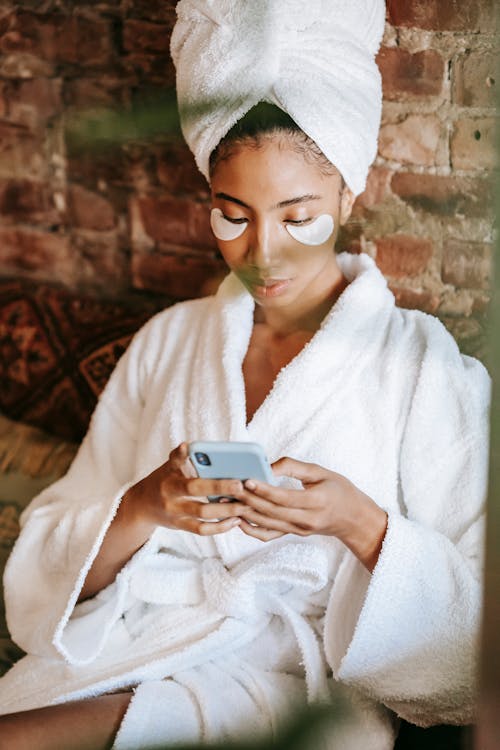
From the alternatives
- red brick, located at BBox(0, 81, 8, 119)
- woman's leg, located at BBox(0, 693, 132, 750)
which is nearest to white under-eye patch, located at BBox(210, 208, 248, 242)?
woman's leg, located at BBox(0, 693, 132, 750)

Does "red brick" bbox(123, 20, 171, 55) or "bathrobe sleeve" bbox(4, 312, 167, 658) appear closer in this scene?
"bathrobe sleeve" bbox(4, 312, 167, 658)

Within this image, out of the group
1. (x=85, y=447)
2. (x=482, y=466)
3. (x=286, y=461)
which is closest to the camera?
(x=286, y=461)

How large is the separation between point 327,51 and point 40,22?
573mm

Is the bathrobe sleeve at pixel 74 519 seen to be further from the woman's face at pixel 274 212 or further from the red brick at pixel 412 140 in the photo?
the red brick at pixel 412 140

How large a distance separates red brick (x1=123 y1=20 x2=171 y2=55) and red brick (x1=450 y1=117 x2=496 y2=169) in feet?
1.30

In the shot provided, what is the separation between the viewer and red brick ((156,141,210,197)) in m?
1.16

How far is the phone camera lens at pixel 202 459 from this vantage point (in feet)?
2.25

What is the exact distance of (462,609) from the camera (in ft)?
2.63

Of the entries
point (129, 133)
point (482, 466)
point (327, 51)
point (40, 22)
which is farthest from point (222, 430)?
point (40, 22)

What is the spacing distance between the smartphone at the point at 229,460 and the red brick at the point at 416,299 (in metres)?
0.41

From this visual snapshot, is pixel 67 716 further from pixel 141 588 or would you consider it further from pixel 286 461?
pixel 286 461

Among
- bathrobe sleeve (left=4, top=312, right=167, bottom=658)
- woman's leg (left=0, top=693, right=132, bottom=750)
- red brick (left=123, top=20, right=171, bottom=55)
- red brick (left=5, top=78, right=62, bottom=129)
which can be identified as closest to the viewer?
woman's leg (left=0, top=693, right=132, bottom=750)

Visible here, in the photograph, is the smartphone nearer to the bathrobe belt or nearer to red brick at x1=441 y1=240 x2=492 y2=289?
the bathrobe belt

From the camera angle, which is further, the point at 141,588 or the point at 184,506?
the point at 141,588
